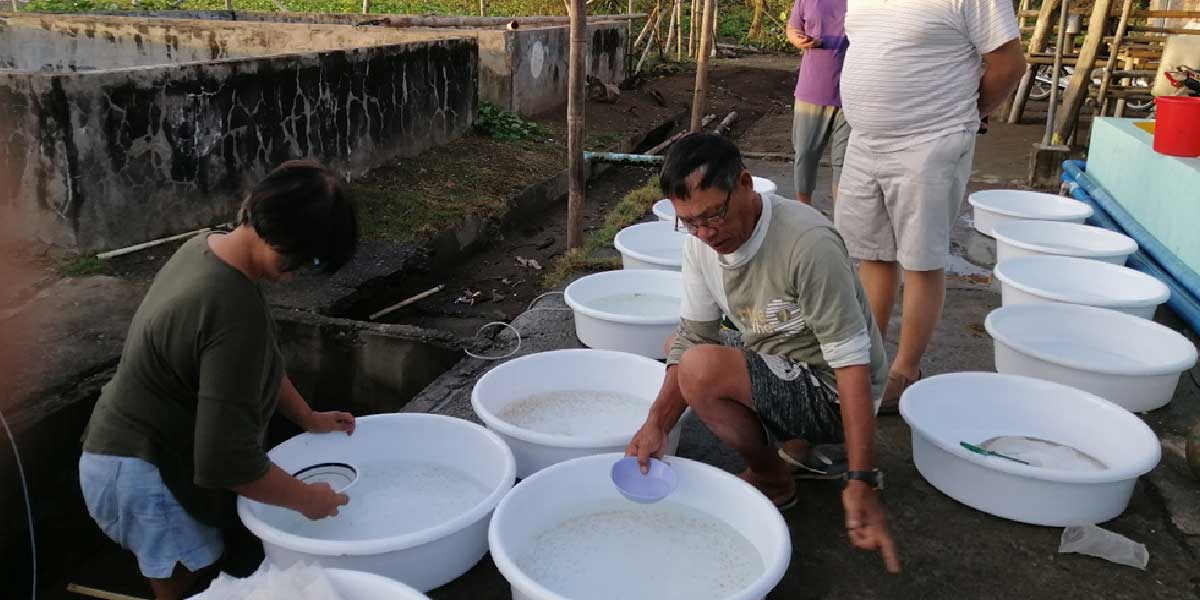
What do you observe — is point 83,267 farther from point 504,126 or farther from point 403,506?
point 504,126

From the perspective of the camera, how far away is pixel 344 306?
4.77m

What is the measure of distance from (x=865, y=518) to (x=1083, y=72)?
713cm

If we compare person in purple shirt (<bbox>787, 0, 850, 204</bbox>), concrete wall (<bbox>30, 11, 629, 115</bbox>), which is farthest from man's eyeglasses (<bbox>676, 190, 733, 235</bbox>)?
concrete wall (<bbox>30, 11, 629, 115</bbox>)

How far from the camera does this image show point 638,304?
4.27 m

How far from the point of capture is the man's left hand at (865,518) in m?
1.96

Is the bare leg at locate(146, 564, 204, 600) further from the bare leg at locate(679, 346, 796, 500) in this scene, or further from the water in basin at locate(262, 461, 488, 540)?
the bare leg at locate(679, 346, 796, 500)

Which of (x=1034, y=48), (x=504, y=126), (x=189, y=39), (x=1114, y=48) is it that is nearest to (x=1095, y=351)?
(x=1114, y=48)

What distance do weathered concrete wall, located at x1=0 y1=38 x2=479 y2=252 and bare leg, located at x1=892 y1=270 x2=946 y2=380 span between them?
4162 mm

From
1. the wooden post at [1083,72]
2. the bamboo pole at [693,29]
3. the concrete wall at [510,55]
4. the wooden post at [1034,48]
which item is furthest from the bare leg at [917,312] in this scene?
the bamboo pole at [693,29]

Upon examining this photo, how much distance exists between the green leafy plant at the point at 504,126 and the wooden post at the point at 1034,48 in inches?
214

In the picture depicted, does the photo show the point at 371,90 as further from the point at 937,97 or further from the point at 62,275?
the point at 937,97

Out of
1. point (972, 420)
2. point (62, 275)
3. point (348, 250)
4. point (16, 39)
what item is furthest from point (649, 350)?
point (16, 39)

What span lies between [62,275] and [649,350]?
10.4ft

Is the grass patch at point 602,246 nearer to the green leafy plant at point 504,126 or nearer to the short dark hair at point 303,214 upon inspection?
the green leafy plant at point 504,126
